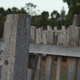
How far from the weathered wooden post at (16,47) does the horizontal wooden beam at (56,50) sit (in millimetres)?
1063

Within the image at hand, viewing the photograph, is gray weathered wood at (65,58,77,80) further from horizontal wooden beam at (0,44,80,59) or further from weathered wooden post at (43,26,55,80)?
weathered wooden post at (43,26,55,80)

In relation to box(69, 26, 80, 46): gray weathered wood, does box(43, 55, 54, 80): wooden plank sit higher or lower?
lower

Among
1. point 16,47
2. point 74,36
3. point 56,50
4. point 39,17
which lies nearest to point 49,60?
point 56,50

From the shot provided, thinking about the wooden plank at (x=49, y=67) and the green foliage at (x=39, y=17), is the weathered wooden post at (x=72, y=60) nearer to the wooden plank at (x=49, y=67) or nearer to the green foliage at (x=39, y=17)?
the wooden plank at (x=49, y=67)

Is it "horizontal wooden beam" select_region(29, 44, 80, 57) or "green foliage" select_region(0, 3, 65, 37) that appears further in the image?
"green foliage" select_region(0, 3, 65, 37)

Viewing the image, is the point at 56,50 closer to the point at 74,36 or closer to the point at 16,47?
the point at 74,36

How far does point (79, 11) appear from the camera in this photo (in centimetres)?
2062

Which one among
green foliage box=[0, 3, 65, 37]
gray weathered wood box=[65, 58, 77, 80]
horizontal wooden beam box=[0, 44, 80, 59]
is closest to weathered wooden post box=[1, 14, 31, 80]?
horizontal wooden beam box=[0, 44, 80, 59]

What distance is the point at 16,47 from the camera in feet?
6.81

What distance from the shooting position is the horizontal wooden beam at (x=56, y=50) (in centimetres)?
307

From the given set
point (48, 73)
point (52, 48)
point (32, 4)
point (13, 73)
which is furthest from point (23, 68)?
point (32, 4)

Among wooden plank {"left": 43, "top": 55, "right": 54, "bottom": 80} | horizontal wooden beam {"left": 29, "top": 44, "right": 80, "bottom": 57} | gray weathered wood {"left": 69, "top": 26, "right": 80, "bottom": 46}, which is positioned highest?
gray weathered wood {"left": 69, "top": 26, "right": 80, "bottom": 46}

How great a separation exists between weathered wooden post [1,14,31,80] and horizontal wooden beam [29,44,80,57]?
1063mm

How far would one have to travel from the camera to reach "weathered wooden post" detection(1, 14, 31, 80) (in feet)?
6.82
